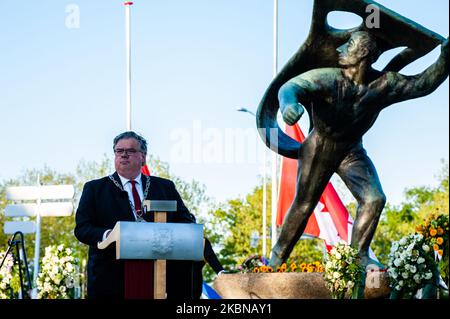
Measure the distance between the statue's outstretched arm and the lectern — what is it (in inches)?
162

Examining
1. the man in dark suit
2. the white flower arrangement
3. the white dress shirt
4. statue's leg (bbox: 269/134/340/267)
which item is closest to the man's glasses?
the man in dark suit

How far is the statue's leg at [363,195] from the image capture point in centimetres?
943

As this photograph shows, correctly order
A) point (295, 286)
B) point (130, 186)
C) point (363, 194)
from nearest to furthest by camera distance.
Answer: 1. point (130, 186)
2. point (295, 286)
3. point (363, 194)

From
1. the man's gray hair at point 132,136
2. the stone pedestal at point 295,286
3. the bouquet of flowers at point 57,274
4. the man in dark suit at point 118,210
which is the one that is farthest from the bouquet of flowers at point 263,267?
the man's gray hair at point 132,136

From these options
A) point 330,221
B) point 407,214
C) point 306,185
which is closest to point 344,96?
point 306,185

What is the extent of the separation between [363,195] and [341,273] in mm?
1113

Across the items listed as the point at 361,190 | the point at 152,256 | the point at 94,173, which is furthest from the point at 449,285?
the point at 94,173

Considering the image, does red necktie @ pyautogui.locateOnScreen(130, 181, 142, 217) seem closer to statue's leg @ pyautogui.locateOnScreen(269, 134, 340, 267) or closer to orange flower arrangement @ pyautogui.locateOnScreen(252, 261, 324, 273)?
orange flower arrangement @ pyautogui.locateOnScreen(252, 261, 324, 273)

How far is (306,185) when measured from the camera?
9891mm

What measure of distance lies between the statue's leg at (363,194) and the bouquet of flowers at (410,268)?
333 millimetres

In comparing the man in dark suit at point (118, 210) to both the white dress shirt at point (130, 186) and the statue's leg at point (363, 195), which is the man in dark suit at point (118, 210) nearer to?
the white dress shirt at point (130, 186)

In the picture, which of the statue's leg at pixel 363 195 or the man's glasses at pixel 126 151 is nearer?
the man's glasses at pixel 126 151

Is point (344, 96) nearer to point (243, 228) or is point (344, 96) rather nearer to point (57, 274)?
point (57, 274)
